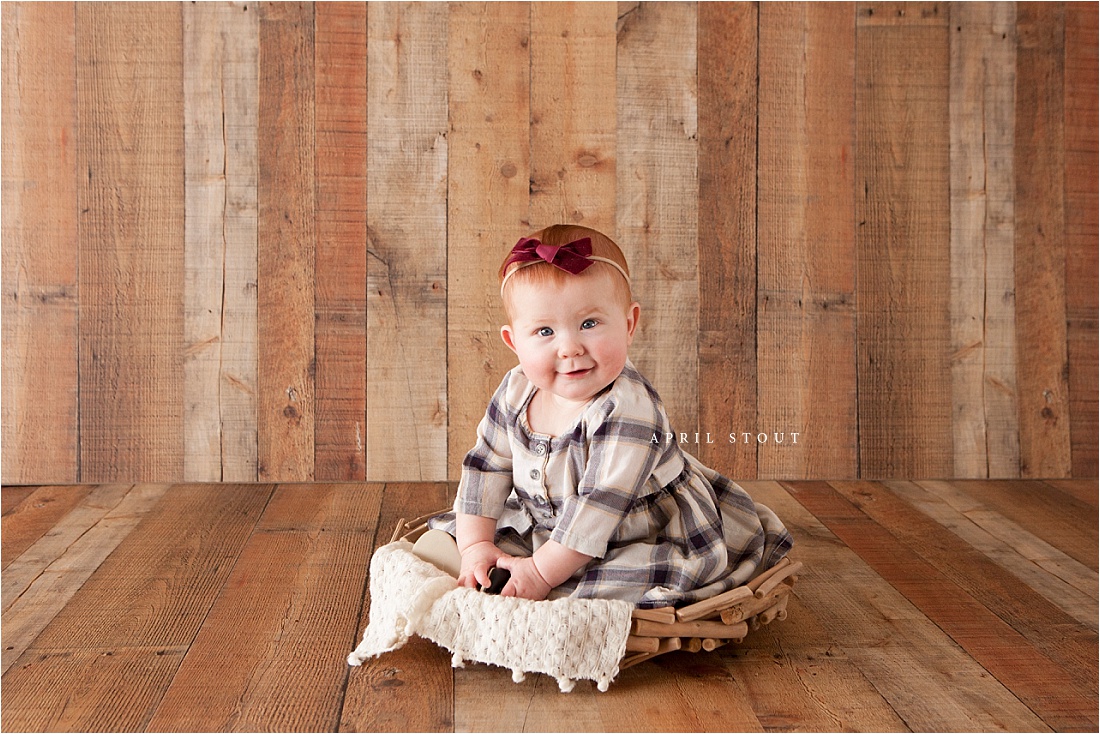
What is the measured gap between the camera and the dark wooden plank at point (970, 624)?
121 centimetres

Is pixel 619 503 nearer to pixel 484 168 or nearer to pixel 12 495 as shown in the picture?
pixel 484 168

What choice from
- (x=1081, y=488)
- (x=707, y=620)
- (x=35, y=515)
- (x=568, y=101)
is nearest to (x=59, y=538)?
(x=35, y=515)

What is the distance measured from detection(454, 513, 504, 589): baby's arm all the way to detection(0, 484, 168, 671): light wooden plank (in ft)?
1.94

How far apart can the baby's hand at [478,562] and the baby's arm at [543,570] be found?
0.15ft

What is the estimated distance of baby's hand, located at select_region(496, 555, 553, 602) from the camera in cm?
129

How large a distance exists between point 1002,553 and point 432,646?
1.06 m

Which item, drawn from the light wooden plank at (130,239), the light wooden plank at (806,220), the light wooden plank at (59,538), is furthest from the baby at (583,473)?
the light wooden plank at (130,239)

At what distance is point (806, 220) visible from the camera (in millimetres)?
2230

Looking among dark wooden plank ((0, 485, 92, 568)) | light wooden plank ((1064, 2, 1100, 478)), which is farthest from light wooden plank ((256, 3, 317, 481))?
light wooden plank ((1064, 2, 1100, 478))

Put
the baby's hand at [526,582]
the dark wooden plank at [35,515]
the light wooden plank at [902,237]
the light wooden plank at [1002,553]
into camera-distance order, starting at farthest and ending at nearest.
Answer: the light wooden plank at [902,237]
the dark wooden plank at [35,515]
the light wooden plank at [1002,553]
the baby's hand at [526,582]

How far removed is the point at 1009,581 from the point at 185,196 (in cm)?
177

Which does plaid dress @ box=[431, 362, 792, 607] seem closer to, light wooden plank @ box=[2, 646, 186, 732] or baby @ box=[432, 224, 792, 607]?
baby @ box=[432, 224, 792, 607]

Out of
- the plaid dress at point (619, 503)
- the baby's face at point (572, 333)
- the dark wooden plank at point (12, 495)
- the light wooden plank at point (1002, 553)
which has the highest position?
the baby's face at point (572, 333)

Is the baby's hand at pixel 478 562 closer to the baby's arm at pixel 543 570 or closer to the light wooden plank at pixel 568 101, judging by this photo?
the baby's arm at pixel 543 570
